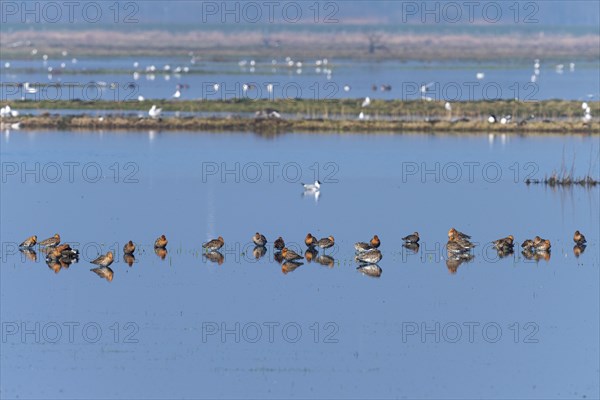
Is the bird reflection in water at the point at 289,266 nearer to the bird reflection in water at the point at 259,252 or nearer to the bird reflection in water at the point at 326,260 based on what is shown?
the bird reflection in water at the point at 326,260

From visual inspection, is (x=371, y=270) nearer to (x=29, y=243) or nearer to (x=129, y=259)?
(x=129, y=259)

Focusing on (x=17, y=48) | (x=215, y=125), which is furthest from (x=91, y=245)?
(x=17, y=48)

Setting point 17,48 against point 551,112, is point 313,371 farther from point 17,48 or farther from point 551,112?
point 17,48

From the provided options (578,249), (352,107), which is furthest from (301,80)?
(578,249)

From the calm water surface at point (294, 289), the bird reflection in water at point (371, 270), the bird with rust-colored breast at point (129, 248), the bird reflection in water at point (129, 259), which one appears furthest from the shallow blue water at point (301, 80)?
the bird reflection in water at point (371, 270)

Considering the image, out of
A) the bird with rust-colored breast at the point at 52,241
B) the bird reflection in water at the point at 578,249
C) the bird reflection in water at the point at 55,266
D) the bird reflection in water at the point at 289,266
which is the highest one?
the bird with rust-colored breast at the point at 52,241

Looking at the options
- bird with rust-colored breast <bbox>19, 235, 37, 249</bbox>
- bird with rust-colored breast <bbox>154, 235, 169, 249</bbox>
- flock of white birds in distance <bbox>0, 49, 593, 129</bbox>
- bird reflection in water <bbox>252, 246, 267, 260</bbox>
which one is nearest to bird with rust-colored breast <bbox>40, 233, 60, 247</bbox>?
bird with rust-colored breast <bbox>19, 235, 37, 249</bbox>

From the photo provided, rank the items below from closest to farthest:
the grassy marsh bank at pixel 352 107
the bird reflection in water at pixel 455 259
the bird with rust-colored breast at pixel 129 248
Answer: the bird reflection in water at pixel 455 259, the bird with rust-colored breast at pixel 129 248, the grassy marsh bank at pixel 352 107
